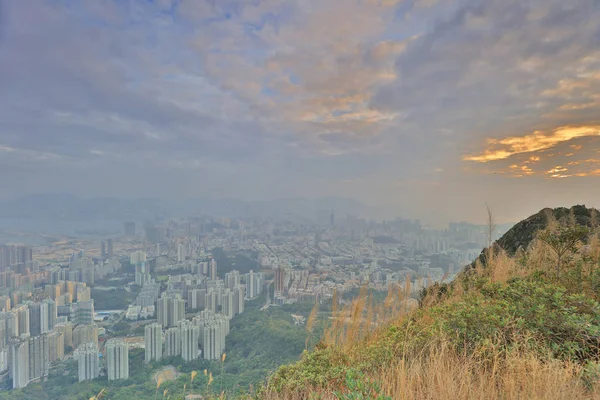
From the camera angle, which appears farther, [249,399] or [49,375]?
[49,375]

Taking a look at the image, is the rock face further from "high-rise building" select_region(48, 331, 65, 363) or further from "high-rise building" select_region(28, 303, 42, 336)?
"high-rise building" select_region(28, 303, 42, 336)

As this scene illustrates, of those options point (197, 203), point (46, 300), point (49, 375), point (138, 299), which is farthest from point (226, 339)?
point (197, 203)

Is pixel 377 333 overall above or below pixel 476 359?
below

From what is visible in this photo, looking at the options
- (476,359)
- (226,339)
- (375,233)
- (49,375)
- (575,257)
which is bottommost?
(49,375)

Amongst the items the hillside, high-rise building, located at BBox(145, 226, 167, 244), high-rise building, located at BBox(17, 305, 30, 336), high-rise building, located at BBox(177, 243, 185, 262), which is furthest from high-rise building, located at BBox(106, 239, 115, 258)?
the hillside

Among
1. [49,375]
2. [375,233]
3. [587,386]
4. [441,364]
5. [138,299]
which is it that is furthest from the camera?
[375,233]

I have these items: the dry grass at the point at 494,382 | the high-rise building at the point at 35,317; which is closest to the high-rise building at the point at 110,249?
the high-rise building at the point at 35,317

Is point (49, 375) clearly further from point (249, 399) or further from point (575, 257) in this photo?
point (575, 257)
